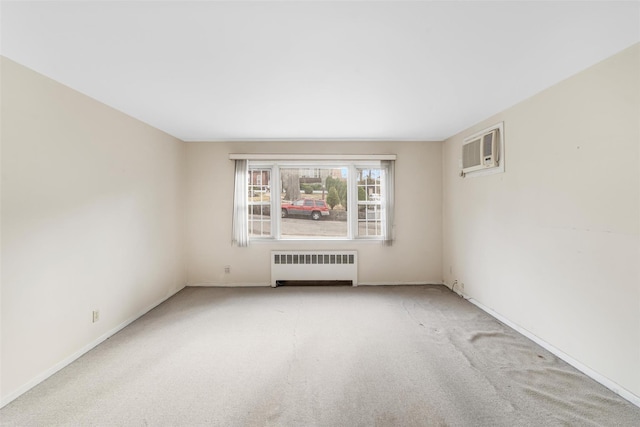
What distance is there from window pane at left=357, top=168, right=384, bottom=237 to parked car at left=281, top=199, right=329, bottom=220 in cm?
58

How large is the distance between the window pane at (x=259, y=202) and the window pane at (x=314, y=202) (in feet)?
0.75

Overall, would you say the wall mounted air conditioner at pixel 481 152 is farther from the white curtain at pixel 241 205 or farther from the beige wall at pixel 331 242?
the white curtain at pixel 241 205

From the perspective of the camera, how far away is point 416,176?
4.23 metres

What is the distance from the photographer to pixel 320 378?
203 cm

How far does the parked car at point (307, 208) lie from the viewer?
4.38 meters

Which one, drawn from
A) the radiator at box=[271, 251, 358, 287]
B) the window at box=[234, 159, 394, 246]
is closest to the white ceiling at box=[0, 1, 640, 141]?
the window at box=[234, 159, 394, 246]

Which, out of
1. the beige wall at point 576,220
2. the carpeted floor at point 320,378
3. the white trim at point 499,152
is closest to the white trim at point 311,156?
the white trim at point 499,152

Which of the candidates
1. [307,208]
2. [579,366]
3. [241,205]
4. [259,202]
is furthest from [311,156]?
[579,366]

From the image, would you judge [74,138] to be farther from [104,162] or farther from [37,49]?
[37,49]

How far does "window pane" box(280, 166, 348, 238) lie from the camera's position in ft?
14.2

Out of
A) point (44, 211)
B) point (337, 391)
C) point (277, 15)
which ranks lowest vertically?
point (337, 391)

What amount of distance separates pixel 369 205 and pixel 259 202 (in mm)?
1777

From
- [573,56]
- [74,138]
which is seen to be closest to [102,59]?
[74,138]

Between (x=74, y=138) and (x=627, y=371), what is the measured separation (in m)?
4.47
